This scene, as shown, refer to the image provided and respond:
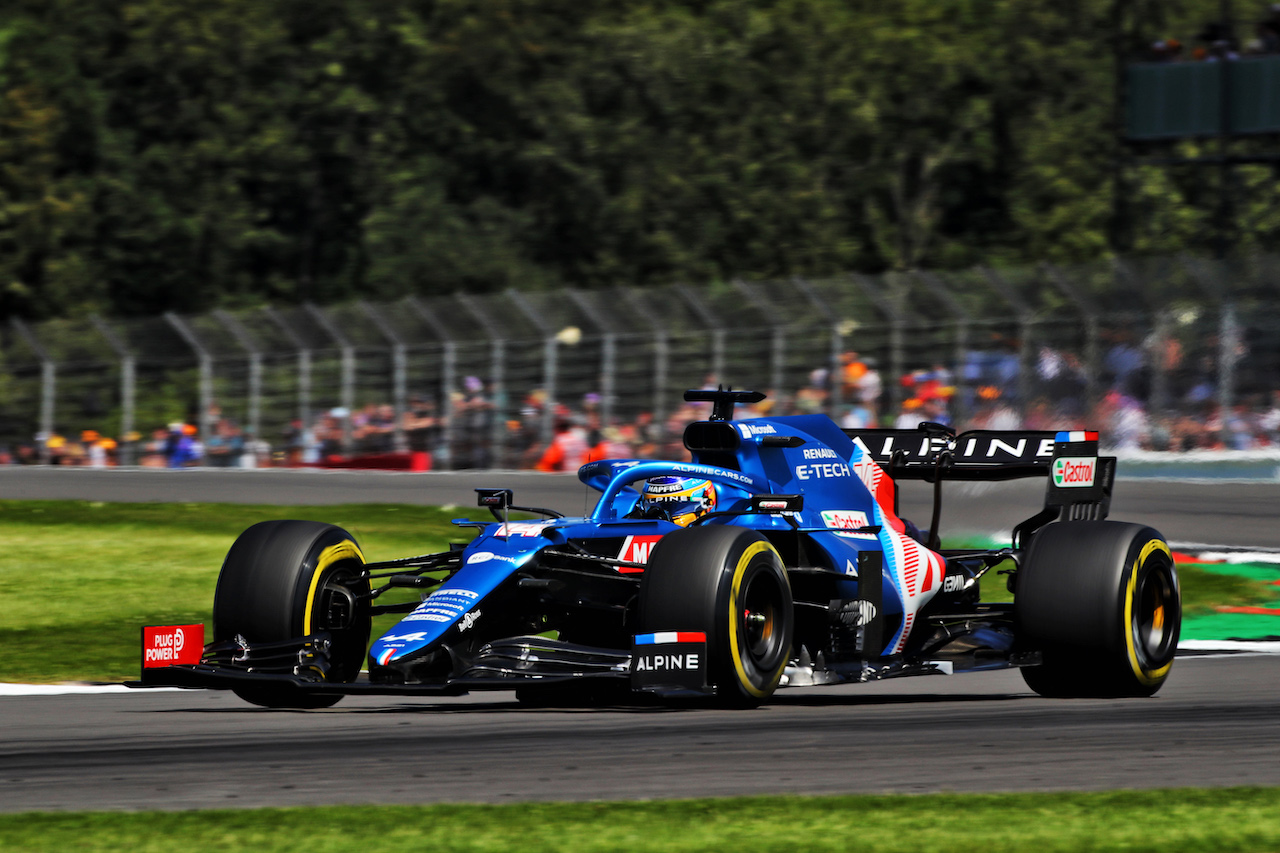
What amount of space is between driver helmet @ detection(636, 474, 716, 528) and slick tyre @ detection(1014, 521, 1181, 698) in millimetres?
1718

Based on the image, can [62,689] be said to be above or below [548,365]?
below

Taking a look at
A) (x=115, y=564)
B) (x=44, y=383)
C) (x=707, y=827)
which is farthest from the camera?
(x=44, y=383)

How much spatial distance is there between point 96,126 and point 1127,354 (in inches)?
1096

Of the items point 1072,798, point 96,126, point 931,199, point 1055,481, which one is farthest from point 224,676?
point 931,199

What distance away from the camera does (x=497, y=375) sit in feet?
93.8

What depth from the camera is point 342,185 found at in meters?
49.8

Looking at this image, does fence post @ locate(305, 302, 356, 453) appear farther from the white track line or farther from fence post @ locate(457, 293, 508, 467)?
the white track line

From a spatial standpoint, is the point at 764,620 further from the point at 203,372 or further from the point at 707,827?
the point at 203,372

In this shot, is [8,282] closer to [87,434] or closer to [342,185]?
[342,185]

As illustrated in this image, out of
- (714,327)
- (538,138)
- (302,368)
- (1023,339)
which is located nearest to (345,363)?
(302,368)

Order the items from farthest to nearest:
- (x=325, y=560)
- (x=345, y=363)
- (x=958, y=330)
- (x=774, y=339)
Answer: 1. (x=345, y=363)
2. (x=774, y=339)
3. (x=958, y=330)
4. (x=325, y=560)

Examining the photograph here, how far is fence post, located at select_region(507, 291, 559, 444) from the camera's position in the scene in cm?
2825

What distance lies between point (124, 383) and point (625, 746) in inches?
888

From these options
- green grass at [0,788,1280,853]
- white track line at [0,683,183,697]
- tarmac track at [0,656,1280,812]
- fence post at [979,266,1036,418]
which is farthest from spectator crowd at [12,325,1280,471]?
green grass at [0,788,1280,853]
